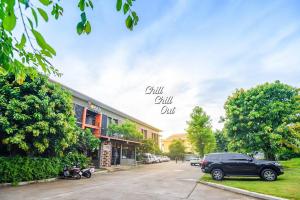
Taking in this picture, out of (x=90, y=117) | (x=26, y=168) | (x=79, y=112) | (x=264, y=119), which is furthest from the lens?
(x=90, y=117)

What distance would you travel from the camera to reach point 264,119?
24031mm

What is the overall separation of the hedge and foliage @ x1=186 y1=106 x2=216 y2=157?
35.4 m

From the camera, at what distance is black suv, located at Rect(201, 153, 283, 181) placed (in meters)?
14.1

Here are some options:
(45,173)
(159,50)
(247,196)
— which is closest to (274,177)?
(247,196)

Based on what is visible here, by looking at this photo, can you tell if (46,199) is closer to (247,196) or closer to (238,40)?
(247,196)

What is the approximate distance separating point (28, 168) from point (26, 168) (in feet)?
0.62

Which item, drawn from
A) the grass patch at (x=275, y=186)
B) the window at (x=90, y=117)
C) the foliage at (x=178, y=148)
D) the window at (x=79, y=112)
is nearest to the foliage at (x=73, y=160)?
the window at (x=79, y=112)

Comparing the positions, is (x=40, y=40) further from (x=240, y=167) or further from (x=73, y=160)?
(x=73, y=160)

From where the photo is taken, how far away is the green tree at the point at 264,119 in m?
22.5

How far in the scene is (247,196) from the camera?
9.33 meters

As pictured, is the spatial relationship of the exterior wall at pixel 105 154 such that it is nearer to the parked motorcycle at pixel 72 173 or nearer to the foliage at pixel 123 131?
the foliage at pixel 123 131

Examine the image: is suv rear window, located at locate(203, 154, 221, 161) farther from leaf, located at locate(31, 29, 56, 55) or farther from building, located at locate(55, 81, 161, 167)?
leaf, located at locate(31, 29, 56, 55)

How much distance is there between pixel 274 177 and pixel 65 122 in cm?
1321

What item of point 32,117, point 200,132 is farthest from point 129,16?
point 200,132
